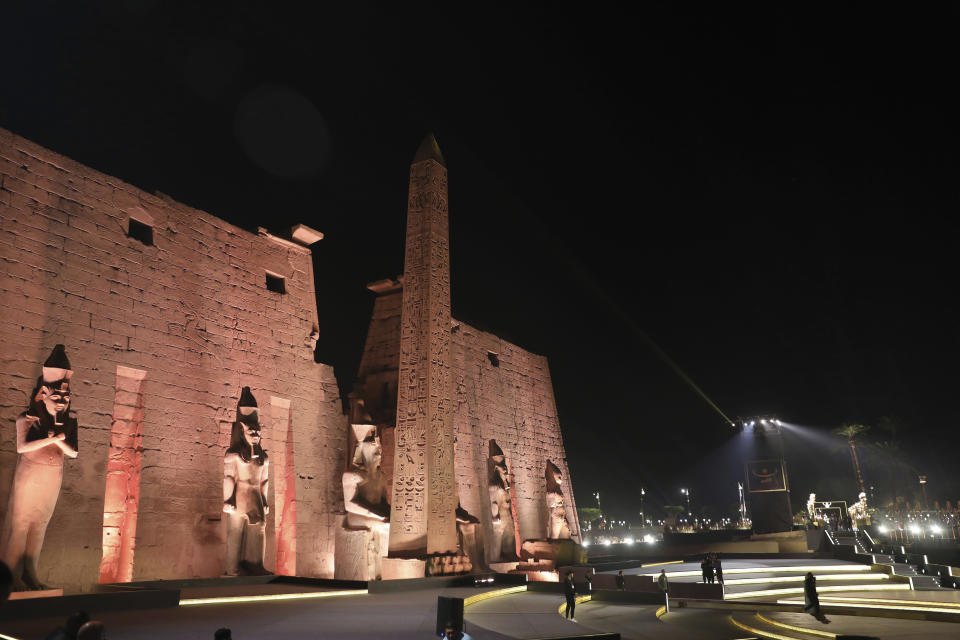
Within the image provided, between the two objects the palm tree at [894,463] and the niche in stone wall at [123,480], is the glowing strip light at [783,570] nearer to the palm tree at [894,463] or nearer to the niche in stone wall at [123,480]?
the niche in stone wall at [123,480]

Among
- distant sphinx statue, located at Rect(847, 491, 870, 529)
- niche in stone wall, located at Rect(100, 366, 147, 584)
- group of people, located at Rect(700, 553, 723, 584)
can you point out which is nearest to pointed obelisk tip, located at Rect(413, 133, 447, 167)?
niche in stone wall, located at Rect(100, 366, 147, 584)

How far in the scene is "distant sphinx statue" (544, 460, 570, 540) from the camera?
16.7 m

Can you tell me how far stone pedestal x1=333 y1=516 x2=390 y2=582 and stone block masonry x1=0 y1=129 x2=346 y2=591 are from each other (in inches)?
27.8

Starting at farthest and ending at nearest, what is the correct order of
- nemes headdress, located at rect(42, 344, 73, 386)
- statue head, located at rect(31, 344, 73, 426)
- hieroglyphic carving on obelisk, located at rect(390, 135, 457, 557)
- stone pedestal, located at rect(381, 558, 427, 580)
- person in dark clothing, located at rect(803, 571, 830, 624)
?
hieroglyphic carving on obelisk, located at rect(390, 135, 457, 557)
stone pedestal, located at rect(381, 558, 427, 580)
nemes headdress, located at rect(42, 344, 73, 386)
person in dark clothing, located at rect(803, 571, 830, 624)
statue head, located at rect(31, 344, 73, 426)

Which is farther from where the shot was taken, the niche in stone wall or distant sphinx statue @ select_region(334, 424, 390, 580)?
distant sphinx statue @ select_region(334, 424, 390, 580)

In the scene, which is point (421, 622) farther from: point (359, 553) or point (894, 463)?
point (894, 463)

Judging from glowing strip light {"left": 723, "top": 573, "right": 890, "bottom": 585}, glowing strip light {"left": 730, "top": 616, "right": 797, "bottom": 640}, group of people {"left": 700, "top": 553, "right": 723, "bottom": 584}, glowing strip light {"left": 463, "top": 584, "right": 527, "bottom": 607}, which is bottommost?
glowing strip light {"left": 723, "top": 573, "right": 890, "bottom": 585}

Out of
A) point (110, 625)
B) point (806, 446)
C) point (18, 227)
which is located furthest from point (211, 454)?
point (806, 446)

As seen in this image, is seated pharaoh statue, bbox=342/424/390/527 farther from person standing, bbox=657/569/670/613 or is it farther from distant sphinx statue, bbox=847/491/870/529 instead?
distant sphinx statue, bbox=847/491/870/529

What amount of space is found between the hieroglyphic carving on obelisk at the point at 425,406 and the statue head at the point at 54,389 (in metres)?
4.93

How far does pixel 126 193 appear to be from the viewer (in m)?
9.95

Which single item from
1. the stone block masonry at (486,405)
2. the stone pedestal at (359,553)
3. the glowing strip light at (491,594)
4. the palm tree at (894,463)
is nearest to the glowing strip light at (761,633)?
the glowing strip light at (491,594)

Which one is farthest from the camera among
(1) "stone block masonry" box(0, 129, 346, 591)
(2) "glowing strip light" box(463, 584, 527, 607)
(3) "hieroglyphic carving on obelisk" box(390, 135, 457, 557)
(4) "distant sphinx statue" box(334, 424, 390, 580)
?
(4) "distant sphinx statue" box(334, 424, 390, 580)

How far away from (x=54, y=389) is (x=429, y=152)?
741 cm
